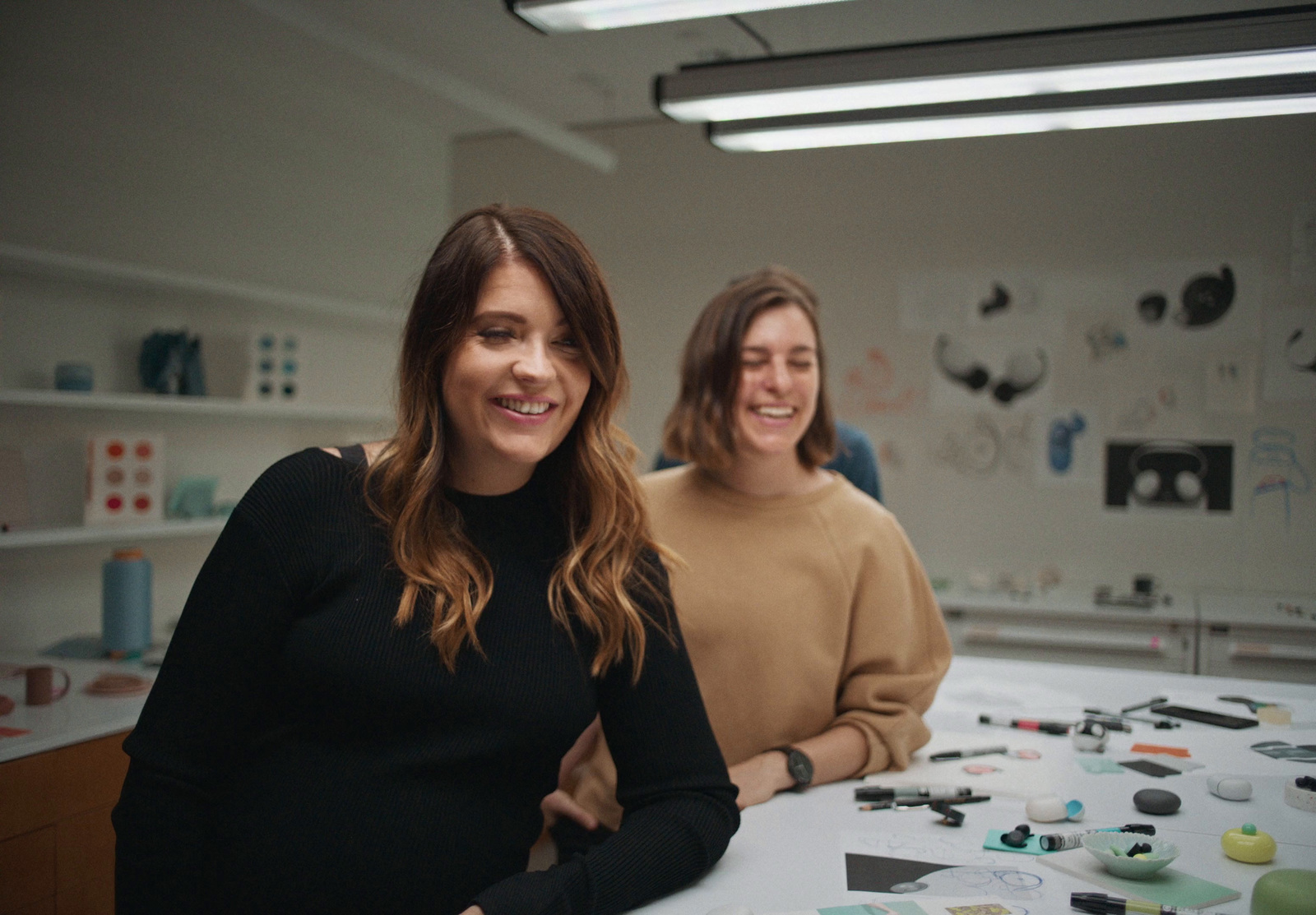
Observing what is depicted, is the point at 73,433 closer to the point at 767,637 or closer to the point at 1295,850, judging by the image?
the point at 767,637

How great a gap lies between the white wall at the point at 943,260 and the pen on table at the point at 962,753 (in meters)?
1.57

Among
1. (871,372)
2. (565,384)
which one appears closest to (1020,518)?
(871,372)

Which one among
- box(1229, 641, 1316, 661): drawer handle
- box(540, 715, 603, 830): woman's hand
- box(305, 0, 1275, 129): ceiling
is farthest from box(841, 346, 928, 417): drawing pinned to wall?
box(540, 715, 603, 830): woman's hand

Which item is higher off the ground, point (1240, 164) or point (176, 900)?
point (1240, 164)

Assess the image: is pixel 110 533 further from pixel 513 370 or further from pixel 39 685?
pixel 513 370

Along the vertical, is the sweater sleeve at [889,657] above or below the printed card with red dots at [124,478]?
below

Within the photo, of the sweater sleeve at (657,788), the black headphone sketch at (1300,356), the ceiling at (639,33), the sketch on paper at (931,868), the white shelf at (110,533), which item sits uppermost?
the ceiling at (639,33)

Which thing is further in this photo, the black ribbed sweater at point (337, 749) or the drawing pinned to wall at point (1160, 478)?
the drawing pinned to wall at point (1160, 478)

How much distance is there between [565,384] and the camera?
1.35m

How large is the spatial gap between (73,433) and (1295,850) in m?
3.42

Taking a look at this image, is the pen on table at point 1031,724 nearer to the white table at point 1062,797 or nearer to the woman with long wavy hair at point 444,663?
the white table at point 1062,797

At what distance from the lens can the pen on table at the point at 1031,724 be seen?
2.05 m

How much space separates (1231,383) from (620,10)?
7.30 feet

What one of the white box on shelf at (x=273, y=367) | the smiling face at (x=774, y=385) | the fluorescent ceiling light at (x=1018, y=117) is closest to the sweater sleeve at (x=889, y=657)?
the smiling face at (x=774, y=385)
